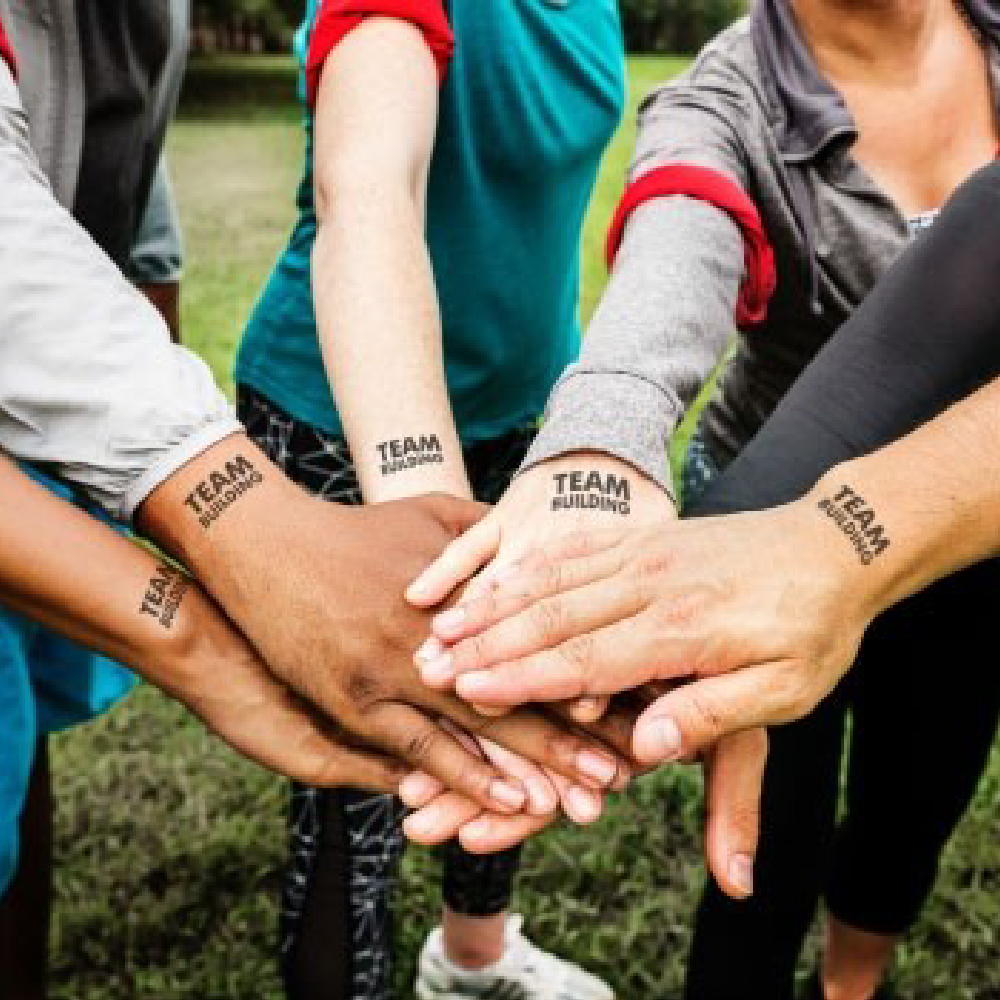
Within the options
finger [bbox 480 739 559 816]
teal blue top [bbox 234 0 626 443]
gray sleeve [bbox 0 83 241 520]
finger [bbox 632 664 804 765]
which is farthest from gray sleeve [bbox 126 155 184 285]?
finger [bbox 632 664 804 765]

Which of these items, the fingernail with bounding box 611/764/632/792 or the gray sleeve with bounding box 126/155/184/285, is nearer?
the fingernail with bounding box 611/764/632/792

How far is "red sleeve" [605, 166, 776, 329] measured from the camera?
69.5 inches

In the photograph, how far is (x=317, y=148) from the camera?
1.83m

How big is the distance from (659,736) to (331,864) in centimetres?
85

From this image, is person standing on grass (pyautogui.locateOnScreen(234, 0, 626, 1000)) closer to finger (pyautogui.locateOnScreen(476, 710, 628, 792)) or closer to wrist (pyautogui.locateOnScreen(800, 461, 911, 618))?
finger (pyautogui.locateOnScreen(476, 710, 628, 792))

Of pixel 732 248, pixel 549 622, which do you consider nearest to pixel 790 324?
pixel 732 248

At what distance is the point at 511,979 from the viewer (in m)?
2.63

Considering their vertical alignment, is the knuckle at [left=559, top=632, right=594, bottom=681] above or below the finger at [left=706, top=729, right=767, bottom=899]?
above

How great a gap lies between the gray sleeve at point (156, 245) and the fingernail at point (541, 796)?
1.58 meters

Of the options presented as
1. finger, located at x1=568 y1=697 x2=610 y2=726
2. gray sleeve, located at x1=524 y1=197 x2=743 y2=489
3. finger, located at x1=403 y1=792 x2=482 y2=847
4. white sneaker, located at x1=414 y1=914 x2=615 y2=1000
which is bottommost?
white sneaker, located at x1=414 y1=914 x2=615 y2=1000

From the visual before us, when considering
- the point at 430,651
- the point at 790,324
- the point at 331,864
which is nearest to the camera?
the point at 430,651

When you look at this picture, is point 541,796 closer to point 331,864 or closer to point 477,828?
point 477,828

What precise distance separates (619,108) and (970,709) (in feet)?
3.45

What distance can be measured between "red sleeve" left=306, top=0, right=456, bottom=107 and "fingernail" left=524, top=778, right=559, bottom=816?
93cm
